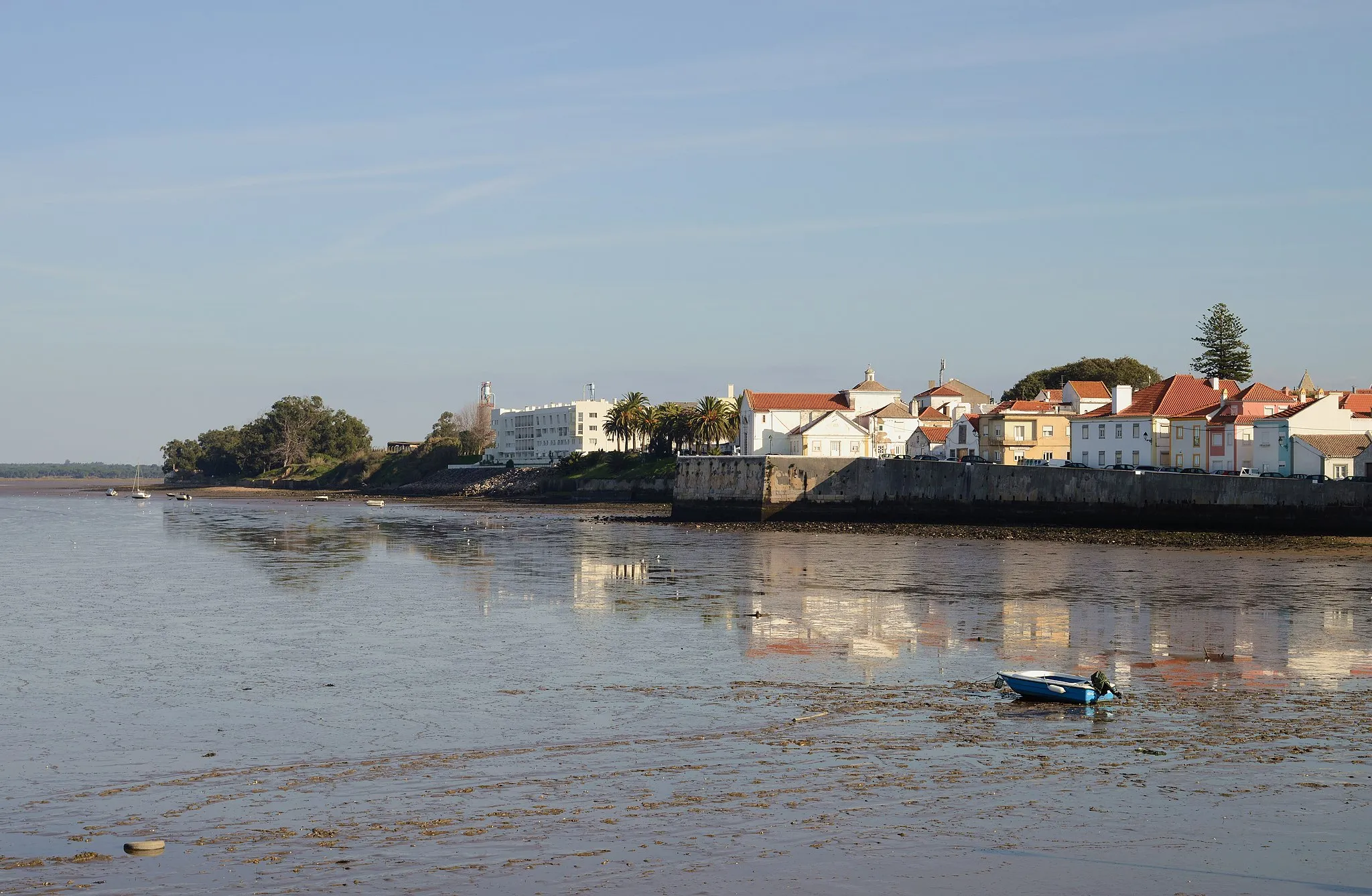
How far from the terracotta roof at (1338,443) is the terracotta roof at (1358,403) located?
5.94 metres

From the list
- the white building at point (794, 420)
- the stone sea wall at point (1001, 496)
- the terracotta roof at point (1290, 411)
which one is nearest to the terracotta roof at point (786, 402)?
the white building at point (794, 420)

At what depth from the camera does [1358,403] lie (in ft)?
283

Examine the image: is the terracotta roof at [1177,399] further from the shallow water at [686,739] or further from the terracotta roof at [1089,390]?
the shallow water at [686,739]

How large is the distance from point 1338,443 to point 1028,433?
91.0 feet

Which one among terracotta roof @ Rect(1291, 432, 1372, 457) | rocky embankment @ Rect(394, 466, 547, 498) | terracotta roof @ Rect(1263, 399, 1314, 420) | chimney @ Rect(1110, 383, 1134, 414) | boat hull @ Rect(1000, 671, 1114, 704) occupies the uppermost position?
chimney @ Rect(1110, 383, 1134, 414)

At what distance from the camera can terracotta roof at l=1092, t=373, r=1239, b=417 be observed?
92438 millimetres

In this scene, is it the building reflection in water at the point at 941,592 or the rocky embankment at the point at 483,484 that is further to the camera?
the rocky embankment at the point at 483,484

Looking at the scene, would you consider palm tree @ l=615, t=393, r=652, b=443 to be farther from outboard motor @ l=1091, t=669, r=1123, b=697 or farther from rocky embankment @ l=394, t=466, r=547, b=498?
outboard motor @ l=1091, t=669, r=1123, b=697

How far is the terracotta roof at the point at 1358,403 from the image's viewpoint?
8481 cm

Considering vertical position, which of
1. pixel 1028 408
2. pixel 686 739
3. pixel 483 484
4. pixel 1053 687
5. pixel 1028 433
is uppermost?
pixel 1028 408

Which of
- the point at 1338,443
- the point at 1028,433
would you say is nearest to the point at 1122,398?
the point at 1028,433

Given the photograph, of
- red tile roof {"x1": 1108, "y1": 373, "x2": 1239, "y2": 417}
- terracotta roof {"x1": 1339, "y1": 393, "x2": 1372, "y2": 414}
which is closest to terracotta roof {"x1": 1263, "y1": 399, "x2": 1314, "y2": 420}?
terracotta roof {"x1": 1339, "y1": 393, "x2": 1372, "y2": 414}

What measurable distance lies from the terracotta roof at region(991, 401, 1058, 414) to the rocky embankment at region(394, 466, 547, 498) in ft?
239

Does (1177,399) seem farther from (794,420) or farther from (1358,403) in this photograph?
(794,420)
